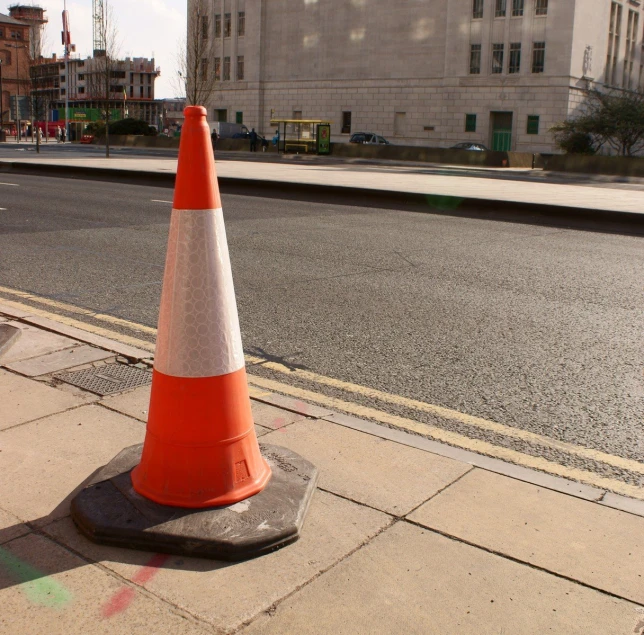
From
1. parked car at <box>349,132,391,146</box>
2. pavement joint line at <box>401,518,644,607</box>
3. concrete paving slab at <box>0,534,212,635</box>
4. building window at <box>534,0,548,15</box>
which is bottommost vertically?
concrete paving slab at <box>0,534,212,635</box>

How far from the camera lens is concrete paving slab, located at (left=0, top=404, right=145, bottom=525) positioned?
269cm

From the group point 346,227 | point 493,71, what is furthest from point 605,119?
point 346,227

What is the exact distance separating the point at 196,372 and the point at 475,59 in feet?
181

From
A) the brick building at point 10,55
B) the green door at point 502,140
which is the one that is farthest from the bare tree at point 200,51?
the brick building at point 10,55

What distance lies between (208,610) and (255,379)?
210cm

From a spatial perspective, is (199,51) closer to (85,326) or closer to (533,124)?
(533,124)

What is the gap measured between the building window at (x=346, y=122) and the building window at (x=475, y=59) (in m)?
10.6

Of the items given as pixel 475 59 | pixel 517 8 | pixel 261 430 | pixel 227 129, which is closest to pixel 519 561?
pixel 261 430

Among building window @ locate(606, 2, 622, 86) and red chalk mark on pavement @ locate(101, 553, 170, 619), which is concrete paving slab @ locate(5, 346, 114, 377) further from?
building window @ locate(606, 2, 622, 86)

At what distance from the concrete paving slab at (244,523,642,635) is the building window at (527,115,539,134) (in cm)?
5278

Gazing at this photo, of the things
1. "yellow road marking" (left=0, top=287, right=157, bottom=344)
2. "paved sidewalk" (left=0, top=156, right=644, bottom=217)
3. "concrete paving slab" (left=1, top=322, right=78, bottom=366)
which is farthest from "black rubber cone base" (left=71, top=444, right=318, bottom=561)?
"paved sidewalk" (left=0, top=156, right=644, bottom=217)

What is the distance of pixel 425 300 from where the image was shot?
20.4 feet

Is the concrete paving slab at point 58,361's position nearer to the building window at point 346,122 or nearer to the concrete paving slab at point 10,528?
the concrete paving slab at point 10,528

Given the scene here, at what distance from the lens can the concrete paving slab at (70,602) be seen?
204cm
